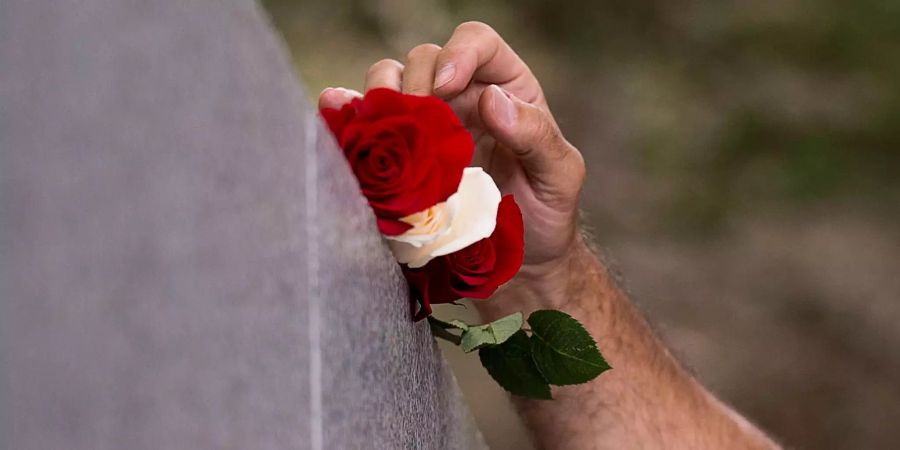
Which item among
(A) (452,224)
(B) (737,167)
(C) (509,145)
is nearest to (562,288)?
(C) (509,145)

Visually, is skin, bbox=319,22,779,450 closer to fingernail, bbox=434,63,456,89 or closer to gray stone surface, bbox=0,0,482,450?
fingernail, bbox=434,63,456,89

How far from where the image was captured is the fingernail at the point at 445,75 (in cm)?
68

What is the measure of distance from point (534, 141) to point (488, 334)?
0.70 feet

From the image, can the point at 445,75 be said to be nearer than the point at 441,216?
No

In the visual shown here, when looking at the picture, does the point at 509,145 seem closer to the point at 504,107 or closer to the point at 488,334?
the point at 504,107

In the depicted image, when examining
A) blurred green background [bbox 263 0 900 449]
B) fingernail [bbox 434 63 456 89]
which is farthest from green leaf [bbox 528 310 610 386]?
blurred green background [bbox 263 0 900 449]

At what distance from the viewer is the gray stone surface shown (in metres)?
0.14

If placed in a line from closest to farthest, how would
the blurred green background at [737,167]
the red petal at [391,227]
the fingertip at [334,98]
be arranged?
the red petal at [391,227] → the fingertip at [334,98] → the blurred green background at [737,167]

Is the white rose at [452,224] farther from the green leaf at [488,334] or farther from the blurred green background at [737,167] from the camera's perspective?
the blurred green background at [737,167]

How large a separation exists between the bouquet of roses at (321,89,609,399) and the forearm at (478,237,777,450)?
0.91 ft

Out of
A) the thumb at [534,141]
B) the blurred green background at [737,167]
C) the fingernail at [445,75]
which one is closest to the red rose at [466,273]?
the thumb at [534,141]

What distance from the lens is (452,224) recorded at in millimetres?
389

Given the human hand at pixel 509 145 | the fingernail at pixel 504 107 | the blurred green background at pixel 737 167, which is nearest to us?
the fingernail at pixel 504 107

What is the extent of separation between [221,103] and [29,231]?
42 mm
